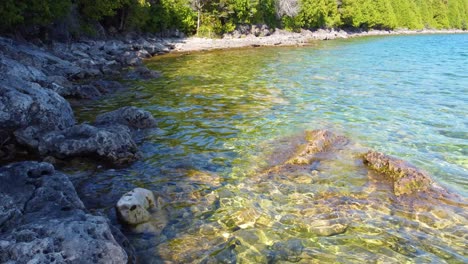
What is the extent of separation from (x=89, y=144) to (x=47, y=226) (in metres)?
4.45

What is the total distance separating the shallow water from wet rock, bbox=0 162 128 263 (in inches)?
40.5

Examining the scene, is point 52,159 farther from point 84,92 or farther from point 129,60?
point 129,60

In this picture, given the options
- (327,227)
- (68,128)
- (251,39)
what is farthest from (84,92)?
(251,39)

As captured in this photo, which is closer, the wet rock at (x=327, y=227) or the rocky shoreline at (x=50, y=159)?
the rocky shoreline at (x=50, y=159)

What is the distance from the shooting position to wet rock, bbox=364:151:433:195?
7.42m

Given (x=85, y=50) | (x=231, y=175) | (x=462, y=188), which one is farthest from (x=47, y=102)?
(x=85, y=50)

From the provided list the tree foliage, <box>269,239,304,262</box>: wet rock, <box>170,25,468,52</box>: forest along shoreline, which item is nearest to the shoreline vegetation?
the tree foliage

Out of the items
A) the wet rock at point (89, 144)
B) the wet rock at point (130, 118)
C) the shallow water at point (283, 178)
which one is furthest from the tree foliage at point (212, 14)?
the wet rock at point (89, 144)

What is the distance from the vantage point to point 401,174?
780 cm

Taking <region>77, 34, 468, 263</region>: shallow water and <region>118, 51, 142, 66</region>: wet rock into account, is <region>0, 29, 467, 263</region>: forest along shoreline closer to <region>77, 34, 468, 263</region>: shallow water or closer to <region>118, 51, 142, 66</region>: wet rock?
<region>77, 34, 468, 263</region>: shallow water

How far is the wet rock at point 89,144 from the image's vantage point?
8781 mm

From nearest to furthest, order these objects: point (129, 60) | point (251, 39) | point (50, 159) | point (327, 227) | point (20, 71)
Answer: point (327, 227) < point (50, 159) < point (20, 71) < point (129, 60) < point (251, 39)

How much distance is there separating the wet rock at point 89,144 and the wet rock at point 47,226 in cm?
241

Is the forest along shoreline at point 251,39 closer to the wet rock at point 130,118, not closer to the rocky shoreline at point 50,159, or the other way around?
the rocky shoreline at point 50,159
